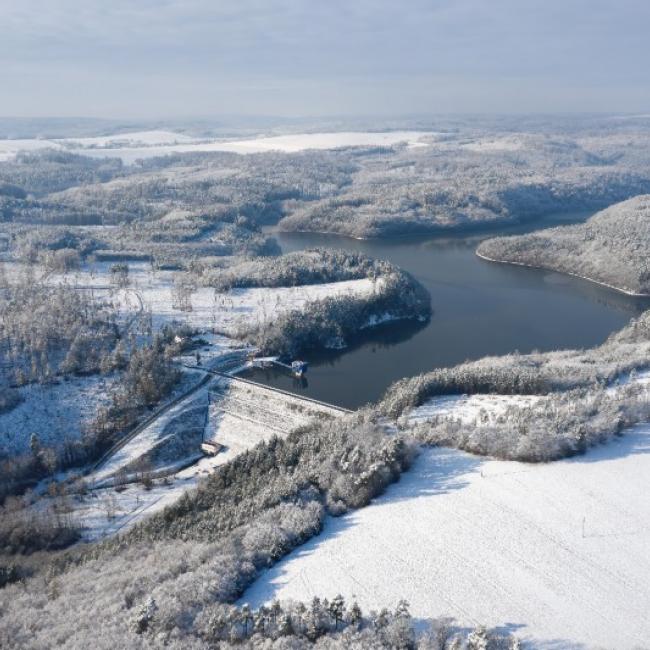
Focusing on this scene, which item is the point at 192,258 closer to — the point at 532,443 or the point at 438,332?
the point at 438,332

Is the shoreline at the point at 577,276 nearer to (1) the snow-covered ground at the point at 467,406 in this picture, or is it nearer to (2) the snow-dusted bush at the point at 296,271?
(2) the snow-dusted bush at the point at 296,271

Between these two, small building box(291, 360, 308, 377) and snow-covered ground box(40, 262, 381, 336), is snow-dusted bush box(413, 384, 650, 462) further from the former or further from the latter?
snow-covered ground box(40, 262, 381, 336)

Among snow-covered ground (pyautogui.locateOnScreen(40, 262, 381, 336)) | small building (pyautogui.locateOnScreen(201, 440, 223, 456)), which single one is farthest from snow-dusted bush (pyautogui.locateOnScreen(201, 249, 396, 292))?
small building (pyautogui.locateOnScreen(201, 440, 223, 456))

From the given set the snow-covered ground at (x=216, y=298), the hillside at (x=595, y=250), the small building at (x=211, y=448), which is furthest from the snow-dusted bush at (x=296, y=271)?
the small building at (x=211, y=448)

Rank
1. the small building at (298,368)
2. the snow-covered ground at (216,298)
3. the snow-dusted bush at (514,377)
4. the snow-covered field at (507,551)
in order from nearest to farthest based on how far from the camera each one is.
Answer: the snow-covered field at (507,551) < the snow-dusted bush at (514,377) < the small building at (298,368) < the snow-covered ground at (216,298)

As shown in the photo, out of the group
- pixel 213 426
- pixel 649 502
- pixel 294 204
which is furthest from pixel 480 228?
pixel 649 502

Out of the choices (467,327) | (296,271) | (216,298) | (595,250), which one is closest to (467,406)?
(467,327)
